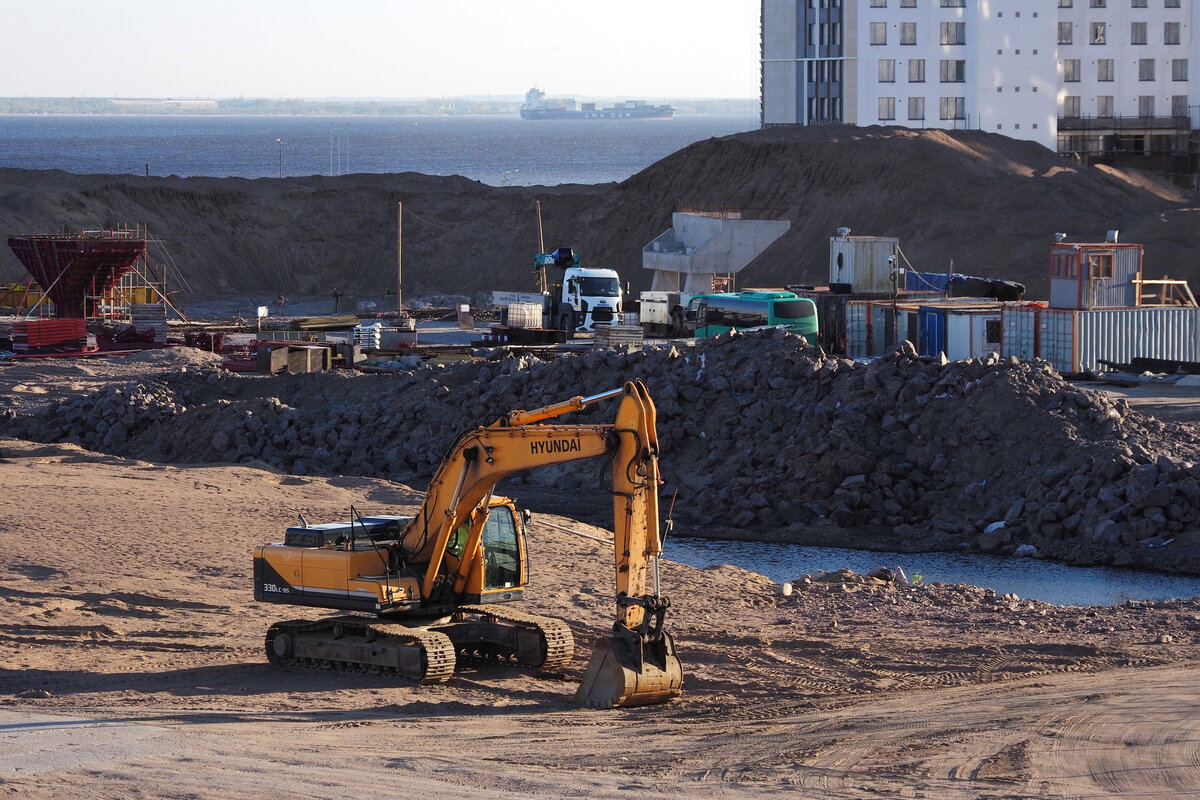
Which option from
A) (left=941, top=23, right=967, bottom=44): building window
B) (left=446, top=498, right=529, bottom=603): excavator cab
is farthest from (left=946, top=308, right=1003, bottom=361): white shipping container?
(left=941, top=23, right=967, bottom=44): building window

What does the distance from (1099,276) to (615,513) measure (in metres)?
29.7

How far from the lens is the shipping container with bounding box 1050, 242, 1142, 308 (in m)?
39.3

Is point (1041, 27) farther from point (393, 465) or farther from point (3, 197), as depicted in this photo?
point (393, 465)

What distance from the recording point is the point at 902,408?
95.0ft

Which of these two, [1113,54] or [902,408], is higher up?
[1113,54]

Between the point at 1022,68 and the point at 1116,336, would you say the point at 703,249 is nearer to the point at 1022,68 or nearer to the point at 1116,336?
the point at 1116,336

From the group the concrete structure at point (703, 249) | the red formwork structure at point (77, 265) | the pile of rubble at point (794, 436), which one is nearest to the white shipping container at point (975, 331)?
the pile of rubble at point (794, 436)

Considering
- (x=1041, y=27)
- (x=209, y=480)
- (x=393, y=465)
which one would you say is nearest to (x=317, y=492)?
(x=209, y=480)

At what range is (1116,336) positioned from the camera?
39.1m

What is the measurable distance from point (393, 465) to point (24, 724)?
61.9 feet

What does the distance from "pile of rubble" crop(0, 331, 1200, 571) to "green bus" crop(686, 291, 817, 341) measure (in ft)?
28.4

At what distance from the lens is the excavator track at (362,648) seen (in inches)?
586

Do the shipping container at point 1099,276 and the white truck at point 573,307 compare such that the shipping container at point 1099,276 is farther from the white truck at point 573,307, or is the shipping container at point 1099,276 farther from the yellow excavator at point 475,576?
the yellow excavator at point 475,576

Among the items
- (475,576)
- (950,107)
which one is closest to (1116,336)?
(475,576)
